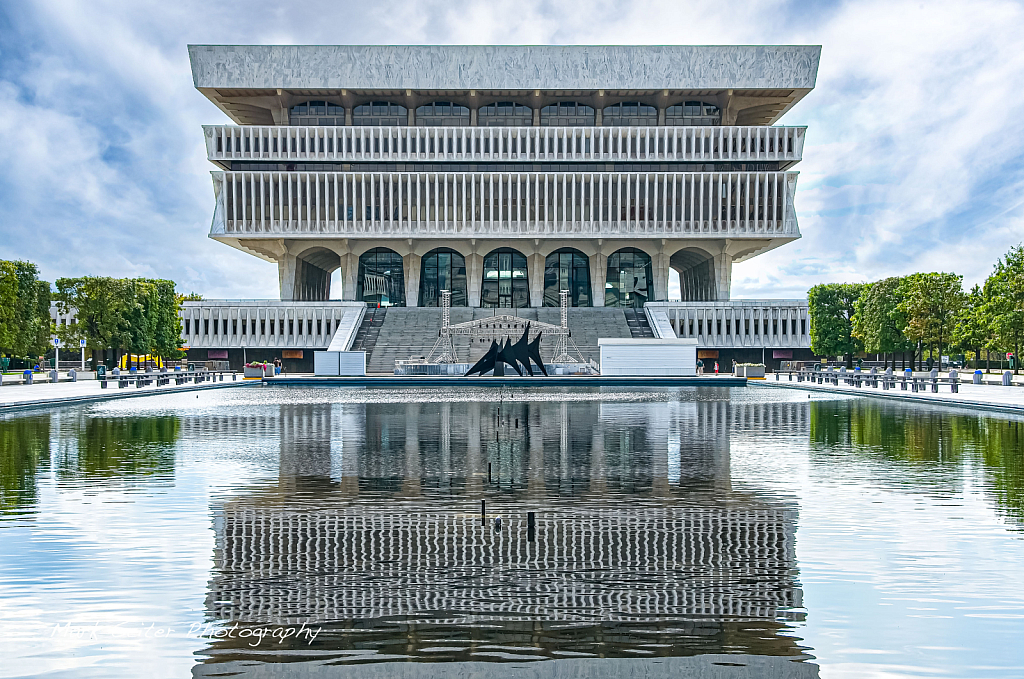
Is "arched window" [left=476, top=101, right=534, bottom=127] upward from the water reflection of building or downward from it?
upward

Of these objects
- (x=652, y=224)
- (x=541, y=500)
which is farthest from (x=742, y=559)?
(x=652, y=224)

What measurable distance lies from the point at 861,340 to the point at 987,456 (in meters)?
62.7

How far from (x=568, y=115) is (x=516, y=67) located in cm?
866

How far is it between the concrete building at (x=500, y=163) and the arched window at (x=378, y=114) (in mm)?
1175

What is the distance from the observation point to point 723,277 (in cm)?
Answer: 8831

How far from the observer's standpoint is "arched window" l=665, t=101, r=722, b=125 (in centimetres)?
9075

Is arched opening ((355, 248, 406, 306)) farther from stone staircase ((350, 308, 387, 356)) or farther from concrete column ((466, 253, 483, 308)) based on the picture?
stone staircase ((350, 308, 387, 356))

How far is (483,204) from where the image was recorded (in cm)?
8538

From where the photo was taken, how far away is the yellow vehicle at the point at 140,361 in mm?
77000

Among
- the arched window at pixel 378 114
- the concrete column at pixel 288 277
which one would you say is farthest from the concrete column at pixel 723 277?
the concrete column at pixel 288 277

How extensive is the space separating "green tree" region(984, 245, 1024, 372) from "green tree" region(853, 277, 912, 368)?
11970 millimetres

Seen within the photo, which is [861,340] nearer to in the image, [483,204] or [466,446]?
[483,204]

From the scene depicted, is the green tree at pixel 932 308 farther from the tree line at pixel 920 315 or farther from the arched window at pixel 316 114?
the arched window at pixel 316 114

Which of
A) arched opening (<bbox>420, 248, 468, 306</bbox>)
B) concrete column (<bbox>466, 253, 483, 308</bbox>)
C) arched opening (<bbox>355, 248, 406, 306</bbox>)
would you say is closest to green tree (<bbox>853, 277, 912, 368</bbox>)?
concrete column (<bbox>466, 253, 483, 308</bbox>)
